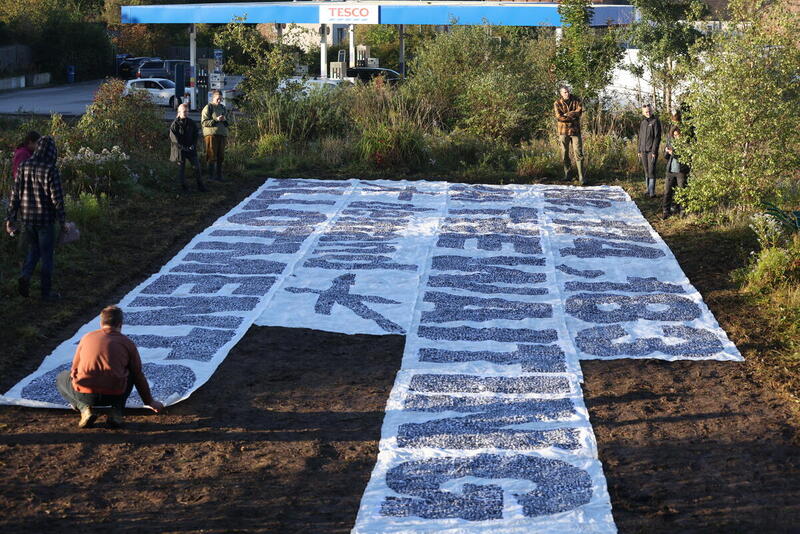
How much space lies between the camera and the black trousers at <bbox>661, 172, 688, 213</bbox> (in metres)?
15.1

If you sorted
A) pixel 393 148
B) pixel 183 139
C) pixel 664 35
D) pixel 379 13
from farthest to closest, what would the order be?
1. pixel 379 13
2. pixel 664 35
3. pixel 393 148
4. pixel 183 139

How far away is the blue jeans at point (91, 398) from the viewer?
7.45m

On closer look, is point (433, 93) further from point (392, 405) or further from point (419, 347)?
point (392, 405)


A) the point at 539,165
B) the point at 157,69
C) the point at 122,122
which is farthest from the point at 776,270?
the point at 157,69

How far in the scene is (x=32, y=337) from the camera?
9508mm

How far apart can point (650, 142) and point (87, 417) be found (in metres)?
11.5

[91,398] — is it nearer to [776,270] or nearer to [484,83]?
[776,270]

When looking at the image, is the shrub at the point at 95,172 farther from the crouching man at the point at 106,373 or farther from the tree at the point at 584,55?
the tree at the point at 584,55

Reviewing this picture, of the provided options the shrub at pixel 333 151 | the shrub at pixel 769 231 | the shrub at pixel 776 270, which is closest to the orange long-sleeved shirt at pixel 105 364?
the shrub at pixel 776 270

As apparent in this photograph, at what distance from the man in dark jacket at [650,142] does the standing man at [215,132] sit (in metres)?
7.16

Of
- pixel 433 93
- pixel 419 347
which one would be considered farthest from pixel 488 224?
pixel 433 93

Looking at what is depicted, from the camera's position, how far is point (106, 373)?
7320 mm

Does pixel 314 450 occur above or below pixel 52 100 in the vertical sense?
below

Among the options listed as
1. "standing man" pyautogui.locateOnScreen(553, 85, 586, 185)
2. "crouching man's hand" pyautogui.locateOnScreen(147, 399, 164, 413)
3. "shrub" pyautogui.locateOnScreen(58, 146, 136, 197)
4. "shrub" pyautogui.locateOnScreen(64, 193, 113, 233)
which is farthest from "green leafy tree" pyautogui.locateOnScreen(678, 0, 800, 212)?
"shrub" pyautogui.locateOnScreen(58, 146, 136, 197)
